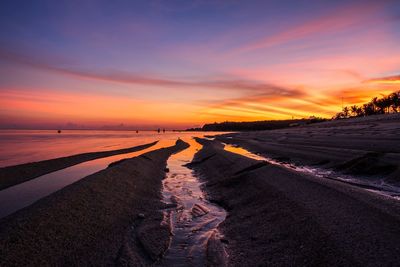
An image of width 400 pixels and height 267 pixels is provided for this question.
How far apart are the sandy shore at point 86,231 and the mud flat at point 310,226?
4.98ft

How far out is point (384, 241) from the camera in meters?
3.89

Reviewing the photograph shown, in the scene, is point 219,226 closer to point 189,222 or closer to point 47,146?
point 189,222

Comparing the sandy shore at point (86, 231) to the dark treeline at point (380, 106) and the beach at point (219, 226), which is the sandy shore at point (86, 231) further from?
the dark treeline at point (380, 106)

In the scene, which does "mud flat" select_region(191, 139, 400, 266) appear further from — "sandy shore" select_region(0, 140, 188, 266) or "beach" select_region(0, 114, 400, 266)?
"sandy shore" select_region(0, 140, 188, 266)

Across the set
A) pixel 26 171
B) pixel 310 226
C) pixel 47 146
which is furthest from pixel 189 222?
pixel 47 146

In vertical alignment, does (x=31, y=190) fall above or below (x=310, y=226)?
below

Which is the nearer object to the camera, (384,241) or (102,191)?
(384,241)

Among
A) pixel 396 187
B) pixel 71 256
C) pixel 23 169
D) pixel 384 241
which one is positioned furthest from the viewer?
pixel 23 169

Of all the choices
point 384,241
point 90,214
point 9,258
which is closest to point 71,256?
point 9,258

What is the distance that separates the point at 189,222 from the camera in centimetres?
672

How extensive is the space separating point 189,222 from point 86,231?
214cm

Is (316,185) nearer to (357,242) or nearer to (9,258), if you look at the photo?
(357,242)

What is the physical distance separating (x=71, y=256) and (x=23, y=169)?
11737 millimetres

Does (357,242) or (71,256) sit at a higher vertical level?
(357,242)
